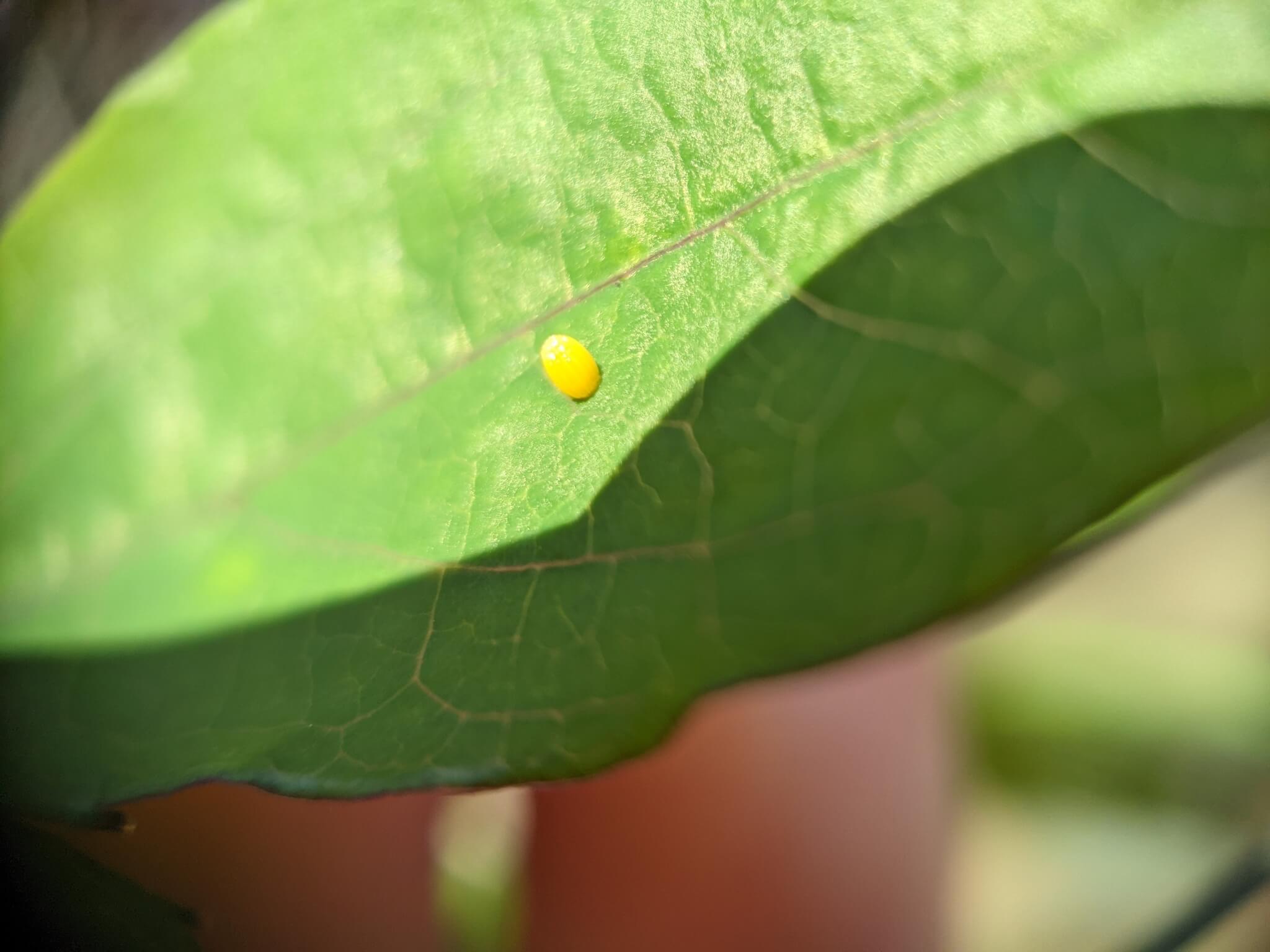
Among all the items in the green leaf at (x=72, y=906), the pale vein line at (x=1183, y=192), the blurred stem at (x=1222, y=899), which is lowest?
the blurred stem at (x=1222, y=899)

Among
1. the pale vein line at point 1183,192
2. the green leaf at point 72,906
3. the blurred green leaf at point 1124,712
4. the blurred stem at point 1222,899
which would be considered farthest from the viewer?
the blurred green leaf at point 1124,712

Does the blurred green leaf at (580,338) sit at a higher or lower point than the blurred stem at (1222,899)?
higher

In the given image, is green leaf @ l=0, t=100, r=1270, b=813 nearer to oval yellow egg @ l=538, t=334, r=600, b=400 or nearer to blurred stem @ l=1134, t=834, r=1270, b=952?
oval yellow egg @ l=538, t=334, r=600, b=400

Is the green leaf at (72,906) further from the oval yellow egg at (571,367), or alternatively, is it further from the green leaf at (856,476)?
the oval yellow egg at (571,367)

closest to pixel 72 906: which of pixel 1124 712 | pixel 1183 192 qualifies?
pixel 1183 192

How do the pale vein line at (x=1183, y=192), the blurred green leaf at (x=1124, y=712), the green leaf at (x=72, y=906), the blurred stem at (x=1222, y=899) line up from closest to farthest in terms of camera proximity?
the pale vein line at (x=1183, y=192) → the green leaf at (x=72, y=906) → the blurred stem at (x=1222, y=899) → the blurred green leaf at (x=1124, y=712)

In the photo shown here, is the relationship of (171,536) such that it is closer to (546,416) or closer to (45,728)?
(45,728)

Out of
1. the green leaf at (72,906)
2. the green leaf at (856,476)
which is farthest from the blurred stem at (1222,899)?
the green leaf at (72,906)

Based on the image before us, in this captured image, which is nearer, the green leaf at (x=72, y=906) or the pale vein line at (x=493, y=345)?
the pale vein line at (x=493, y=345)

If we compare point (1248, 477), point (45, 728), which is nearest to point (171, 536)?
point (45, 728)

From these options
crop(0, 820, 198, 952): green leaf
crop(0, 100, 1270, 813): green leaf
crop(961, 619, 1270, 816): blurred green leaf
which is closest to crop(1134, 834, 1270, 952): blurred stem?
crop(961, 619, 1270, 816): blurred green leaf
